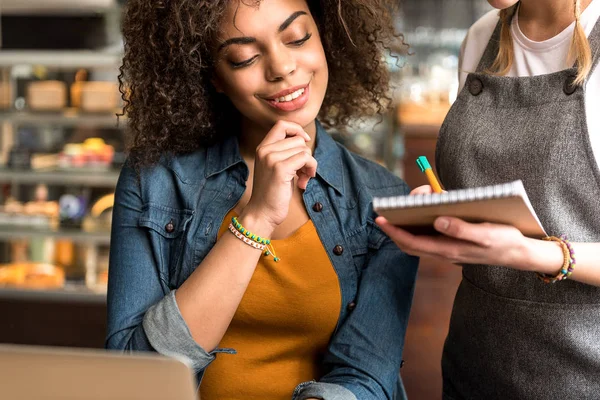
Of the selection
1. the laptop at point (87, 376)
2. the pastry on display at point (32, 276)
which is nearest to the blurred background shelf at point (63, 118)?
the pastry on display at point (32, 276)

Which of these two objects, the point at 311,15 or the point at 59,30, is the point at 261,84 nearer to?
the point at 311,15

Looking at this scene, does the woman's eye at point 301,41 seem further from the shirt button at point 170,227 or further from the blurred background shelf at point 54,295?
the blurred background shelf at point 54,295

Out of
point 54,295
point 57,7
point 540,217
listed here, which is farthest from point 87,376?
point 57,7

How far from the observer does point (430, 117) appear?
4.88m

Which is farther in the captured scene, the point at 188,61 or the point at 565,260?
the point at 188,61

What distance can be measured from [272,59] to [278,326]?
0.50 meters

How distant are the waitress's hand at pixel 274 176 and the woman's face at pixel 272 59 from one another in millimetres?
69

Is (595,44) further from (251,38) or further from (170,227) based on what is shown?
(170,227)

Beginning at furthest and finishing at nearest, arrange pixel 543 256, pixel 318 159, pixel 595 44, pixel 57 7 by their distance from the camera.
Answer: pixel 57 7 → pixel 318 159 → pixel 595 44 → pixel 543 256

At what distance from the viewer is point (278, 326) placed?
54.6 inches

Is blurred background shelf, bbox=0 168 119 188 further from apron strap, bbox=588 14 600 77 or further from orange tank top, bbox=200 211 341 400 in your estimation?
apron strap, bbox=588 14 600 77

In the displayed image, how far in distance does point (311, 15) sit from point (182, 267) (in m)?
0.57

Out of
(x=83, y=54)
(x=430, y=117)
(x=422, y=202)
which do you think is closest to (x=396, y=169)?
(x=430, y=117)

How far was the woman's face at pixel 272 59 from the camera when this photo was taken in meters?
1.34
